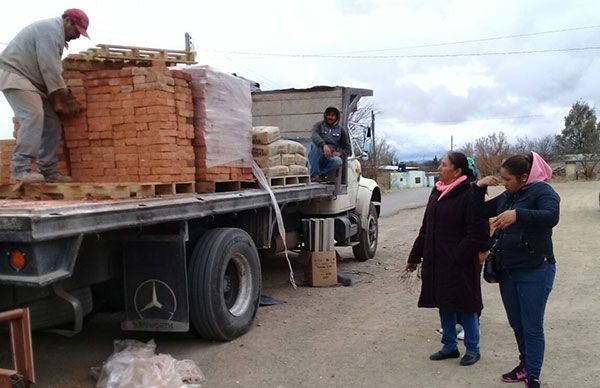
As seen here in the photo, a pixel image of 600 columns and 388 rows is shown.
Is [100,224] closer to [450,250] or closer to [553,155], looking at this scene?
[450,250]

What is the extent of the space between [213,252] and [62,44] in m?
2.34

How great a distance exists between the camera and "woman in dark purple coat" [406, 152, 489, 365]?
4.57m

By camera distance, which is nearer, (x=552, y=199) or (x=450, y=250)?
(x=552, y=199)

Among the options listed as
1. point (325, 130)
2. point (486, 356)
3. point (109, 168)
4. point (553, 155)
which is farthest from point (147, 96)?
point (553, 155)

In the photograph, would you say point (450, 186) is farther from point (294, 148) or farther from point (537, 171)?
point (294, 148)

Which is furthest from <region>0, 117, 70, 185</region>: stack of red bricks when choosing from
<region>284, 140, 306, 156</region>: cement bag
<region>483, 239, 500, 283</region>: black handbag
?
<region>483, 239, 500, 283</region>: black handbag

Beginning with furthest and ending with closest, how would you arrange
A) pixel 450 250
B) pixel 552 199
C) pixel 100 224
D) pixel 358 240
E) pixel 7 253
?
pixel 358 240
pixel 450 250
pixel 552 199
pixel 100 224
pixel 7 253

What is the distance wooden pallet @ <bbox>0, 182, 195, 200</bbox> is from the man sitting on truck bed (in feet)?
A: 13.2

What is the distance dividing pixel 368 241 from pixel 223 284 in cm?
530

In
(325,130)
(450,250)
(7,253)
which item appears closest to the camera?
(7,253)

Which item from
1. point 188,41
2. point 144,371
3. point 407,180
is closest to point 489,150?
point 407,180

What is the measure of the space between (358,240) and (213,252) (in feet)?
17.1

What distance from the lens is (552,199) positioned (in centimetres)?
397

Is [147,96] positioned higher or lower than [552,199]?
higher
